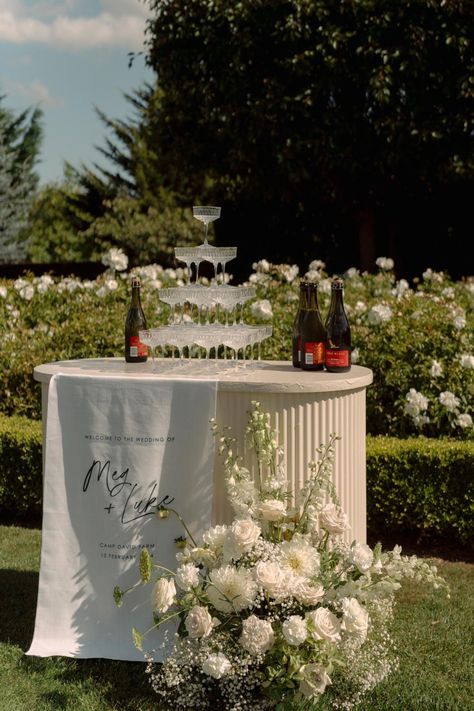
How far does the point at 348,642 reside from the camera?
2.94 meters

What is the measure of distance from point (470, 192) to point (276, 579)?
45.8 feet

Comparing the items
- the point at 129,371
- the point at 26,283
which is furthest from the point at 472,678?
the point at 26,283

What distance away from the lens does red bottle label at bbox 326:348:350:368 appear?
11.5 feet

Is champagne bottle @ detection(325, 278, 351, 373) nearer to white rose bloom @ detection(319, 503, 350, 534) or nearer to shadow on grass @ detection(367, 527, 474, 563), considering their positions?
white rose bloom @ detection(319, 503, 350, 534)

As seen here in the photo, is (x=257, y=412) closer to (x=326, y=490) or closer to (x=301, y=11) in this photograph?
(x=326, y=490)

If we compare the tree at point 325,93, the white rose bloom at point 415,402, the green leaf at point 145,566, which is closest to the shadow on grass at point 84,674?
the green leaf at point 145,566

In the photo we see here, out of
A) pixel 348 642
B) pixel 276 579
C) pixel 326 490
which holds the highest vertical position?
pixel 326 490

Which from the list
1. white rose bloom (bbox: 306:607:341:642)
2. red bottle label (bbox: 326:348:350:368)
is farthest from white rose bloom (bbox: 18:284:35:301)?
white rose bloom (bbox: 306:607:341:642)

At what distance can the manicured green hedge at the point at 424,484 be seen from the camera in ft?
16.0

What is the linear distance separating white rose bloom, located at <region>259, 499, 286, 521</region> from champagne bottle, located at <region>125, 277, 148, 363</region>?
Result: 1.12m

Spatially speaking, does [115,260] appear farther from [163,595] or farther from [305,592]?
[305,592]

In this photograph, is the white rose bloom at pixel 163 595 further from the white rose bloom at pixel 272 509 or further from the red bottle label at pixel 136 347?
the red bottle label at pixel 136 347

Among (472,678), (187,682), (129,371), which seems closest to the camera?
(187,682)

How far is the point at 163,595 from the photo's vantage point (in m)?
3.02
